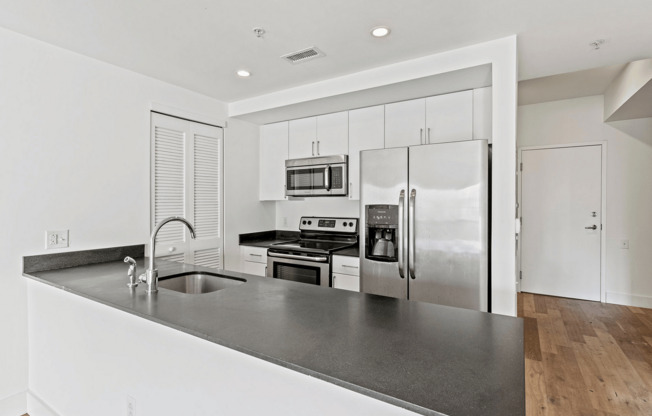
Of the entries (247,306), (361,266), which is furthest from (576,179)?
(247,306)

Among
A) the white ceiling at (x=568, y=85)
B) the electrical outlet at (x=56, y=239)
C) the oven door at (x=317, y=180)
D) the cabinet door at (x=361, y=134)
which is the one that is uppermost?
the white ceiling at (x=568, y=85)

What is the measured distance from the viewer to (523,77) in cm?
297

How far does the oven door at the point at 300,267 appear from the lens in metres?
3.04

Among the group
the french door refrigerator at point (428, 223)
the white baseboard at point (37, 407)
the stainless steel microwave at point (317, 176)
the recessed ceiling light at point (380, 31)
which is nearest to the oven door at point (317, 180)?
the stainless steel microwave at point (317, 176)

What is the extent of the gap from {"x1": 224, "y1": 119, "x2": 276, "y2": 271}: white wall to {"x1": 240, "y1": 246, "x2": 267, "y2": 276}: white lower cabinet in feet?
0.21

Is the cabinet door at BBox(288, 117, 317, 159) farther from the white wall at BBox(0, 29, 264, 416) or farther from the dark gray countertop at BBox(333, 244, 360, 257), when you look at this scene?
the white wall at BBox(0, 29, 264, 416)

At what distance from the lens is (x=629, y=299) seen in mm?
4211

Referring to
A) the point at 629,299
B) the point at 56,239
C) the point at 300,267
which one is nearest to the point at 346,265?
the point at 300,267

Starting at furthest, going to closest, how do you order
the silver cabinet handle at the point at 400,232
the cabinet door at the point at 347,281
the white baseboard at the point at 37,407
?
the cabinet door at the point at 347,281 < the silver cabinet handle at the point at 400,232 < the white baseboard at the point at 37,407

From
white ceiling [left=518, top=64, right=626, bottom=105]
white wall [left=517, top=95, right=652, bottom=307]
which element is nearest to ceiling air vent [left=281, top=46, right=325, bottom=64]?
white ceiling [left=518, top=64, right=626, bottom=105]

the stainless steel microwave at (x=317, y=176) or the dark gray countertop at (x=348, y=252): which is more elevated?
the stainless steel microwave at (x=317, y=176)

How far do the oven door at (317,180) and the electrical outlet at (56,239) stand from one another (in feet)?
6.55

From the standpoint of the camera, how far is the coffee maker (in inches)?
102

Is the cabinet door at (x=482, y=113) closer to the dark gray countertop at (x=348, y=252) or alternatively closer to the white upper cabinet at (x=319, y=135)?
the white upper cabinet at (x=319, y=135)
